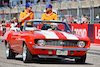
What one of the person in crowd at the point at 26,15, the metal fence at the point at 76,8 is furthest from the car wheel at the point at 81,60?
the metal fence at the point at 76,8

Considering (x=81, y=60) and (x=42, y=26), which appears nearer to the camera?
(x=81, y=60)

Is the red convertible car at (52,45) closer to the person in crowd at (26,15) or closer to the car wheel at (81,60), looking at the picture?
the car wheel at (81,60)

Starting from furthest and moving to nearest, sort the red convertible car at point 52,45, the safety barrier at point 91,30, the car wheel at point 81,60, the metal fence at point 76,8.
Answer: the metal fence at point 76,8, the safety barrier at point 91,30, the car wheel at point 81,60, the red convertible car at point 52,45

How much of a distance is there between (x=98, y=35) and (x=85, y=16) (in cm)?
494

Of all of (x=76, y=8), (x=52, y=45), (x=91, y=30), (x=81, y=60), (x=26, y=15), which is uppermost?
(x=76, y=8)

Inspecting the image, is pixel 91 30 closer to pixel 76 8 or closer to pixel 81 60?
pixel 76 8

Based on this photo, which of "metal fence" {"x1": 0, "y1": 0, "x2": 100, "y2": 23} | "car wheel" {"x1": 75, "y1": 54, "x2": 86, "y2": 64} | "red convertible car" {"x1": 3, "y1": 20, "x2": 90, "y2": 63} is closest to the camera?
"red convertible car" {"x1": 3, "y1": 20, "x2": 90, "y2": 63}

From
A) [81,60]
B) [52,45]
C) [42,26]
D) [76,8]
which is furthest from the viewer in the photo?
[76,8]

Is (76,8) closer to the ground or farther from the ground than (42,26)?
farther from the ground

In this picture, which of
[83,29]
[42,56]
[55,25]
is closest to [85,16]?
[83,29]

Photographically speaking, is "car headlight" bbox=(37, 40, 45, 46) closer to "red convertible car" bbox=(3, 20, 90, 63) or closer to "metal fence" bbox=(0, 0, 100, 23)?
"red convertible car" bbox=(3, 20, 90, 63)

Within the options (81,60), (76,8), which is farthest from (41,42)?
(76,8)

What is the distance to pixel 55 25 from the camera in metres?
9.95

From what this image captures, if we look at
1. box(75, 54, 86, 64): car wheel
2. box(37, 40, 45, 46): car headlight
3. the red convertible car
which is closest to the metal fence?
box(75, 54, 86, 64): car wheel
